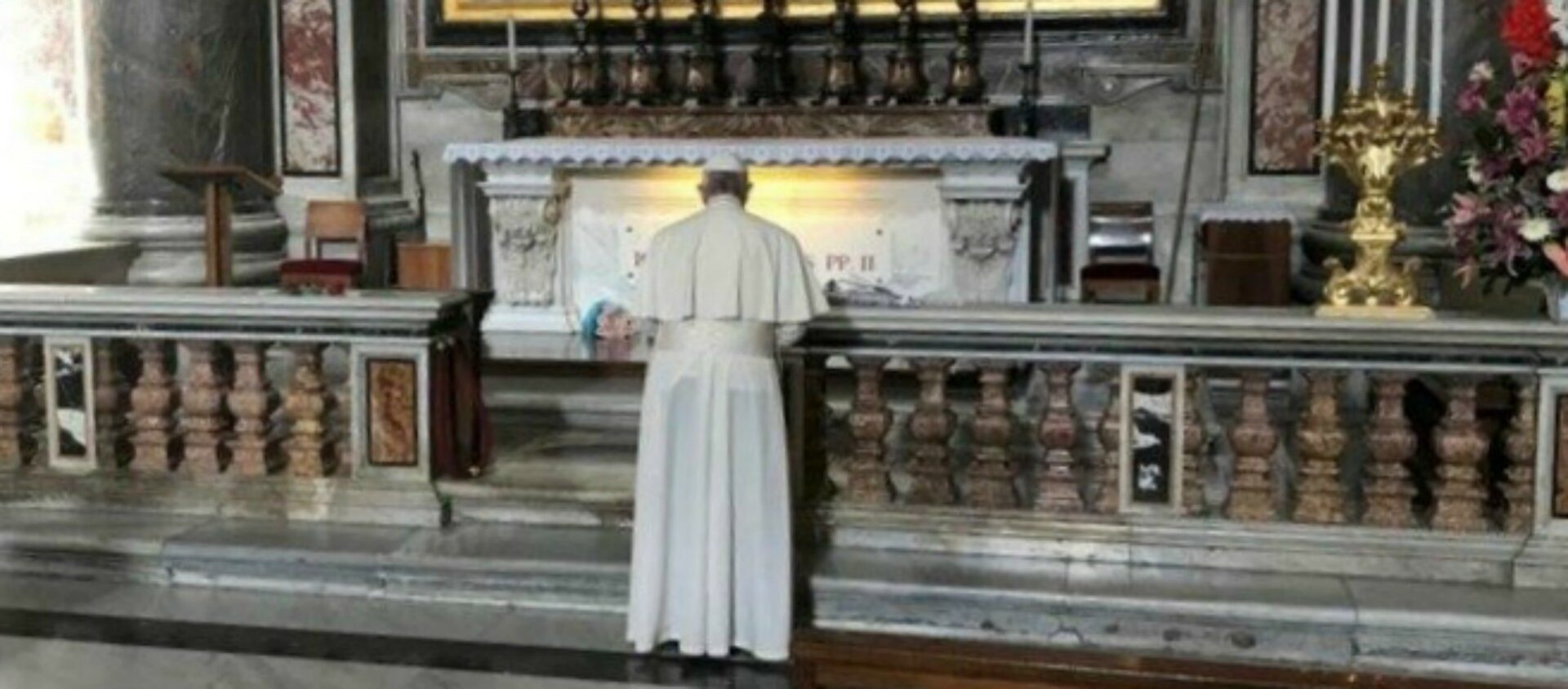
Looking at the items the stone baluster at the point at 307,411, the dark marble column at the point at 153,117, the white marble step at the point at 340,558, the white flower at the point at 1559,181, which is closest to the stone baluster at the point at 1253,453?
the white flower at the point at 1559,181

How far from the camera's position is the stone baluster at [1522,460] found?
5.31m

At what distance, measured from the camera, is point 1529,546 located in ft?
17.4

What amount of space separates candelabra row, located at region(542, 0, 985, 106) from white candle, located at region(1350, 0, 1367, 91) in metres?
2.07

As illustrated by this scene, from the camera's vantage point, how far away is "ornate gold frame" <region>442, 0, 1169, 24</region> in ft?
33.4

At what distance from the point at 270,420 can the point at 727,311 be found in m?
2.41

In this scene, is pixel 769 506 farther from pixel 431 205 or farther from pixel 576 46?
pixel 431 205

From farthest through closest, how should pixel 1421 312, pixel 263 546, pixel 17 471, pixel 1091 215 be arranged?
pixel 1091 215, pixel 17 471, pixel 263 546, pixel 1421 312

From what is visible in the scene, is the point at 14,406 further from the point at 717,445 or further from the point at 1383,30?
the point at 1383,30

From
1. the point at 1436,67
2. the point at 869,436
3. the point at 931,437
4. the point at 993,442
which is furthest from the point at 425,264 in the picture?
the point at 1436,67

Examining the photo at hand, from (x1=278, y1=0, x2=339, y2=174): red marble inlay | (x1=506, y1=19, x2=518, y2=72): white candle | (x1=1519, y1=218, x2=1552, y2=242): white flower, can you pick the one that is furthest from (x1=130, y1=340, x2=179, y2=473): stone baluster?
(x1=278, y1=0, x2=339, y2=174): red marble inlay

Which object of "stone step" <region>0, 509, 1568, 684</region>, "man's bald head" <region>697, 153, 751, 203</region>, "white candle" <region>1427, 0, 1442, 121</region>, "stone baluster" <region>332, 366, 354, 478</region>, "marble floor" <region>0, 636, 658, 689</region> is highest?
"white candle" <region>1427, 0, 1442, 121</region>

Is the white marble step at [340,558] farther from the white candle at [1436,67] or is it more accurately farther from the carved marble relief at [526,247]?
the white candle at [1436,67]

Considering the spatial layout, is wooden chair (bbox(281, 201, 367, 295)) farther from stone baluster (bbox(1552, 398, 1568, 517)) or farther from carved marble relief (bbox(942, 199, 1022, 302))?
stone baluster (bbox(1552, 398, 1568, 517))

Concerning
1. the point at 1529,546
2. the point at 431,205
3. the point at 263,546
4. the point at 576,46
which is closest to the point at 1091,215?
the point at 576,46
